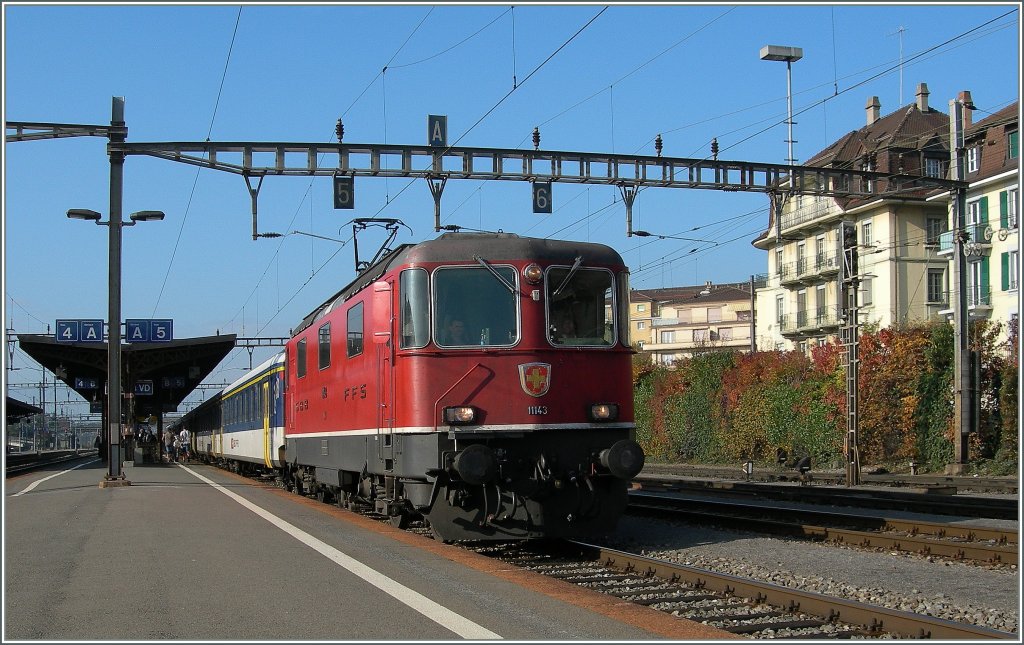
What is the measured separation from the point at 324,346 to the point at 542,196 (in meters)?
8.92

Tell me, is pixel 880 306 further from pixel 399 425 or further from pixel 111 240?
pixel 399 425

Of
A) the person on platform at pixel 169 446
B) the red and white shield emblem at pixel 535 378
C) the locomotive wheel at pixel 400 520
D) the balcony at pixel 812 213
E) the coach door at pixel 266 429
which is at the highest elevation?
the balcony at pixel 812 213

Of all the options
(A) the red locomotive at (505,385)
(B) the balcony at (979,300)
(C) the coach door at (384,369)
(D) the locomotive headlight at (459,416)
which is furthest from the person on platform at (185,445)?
(D) the locomotive headlight at (459,416)

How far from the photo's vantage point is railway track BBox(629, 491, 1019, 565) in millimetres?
10537

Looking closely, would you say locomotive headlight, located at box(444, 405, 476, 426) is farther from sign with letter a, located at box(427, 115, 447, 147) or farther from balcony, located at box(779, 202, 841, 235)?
balcony, located at box(779, 202, 841, 235)

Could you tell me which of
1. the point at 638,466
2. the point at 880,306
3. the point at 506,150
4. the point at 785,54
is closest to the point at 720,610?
the point at 638,466

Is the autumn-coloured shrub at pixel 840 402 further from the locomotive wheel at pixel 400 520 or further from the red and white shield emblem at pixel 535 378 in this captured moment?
the red and white shield emblem at pixel 535 378

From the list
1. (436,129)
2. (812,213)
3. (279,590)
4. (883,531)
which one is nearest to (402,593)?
(279,590)

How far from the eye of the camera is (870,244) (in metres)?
46.3

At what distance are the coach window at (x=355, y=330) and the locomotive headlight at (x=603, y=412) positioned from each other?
3298 mm

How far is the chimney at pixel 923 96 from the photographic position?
50.5 metres

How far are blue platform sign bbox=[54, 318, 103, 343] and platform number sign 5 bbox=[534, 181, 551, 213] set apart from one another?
31.4 m

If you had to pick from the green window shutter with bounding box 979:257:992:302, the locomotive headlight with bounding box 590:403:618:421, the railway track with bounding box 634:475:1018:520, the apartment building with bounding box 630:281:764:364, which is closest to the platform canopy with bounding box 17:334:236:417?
the railway track with bounding box 634:475:1018:520

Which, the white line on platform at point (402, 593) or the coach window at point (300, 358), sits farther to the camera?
the coach window at point (300, 358)
